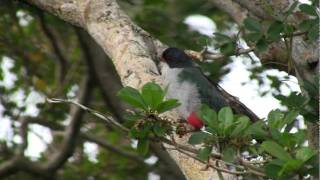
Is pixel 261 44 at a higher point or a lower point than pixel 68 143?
higher

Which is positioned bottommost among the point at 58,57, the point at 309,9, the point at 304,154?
the point at 58,57

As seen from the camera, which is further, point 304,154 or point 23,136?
point 23,136

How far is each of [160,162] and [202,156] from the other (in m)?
3.68

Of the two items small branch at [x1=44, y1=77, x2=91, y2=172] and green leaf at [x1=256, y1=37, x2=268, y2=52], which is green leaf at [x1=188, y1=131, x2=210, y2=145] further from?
small branch at [x1=44, y1=77, x2=91, y2=172]

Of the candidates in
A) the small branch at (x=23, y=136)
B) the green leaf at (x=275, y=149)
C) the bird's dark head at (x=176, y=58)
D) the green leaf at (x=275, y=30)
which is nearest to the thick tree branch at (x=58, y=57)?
the small branch at (x=23, y=136)

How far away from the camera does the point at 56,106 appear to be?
6.28m

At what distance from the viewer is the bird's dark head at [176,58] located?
3666 millimetres

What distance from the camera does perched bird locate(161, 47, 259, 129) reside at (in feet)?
11.3

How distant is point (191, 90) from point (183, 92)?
0.14 ft

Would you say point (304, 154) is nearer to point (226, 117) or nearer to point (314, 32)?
point (226, 117)

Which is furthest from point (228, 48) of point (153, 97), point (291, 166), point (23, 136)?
point (23, 136)

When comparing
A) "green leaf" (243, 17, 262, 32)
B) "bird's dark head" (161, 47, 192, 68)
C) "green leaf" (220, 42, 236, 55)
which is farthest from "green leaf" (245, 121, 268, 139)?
"bird's dark head" (161, 47, 192, 68)

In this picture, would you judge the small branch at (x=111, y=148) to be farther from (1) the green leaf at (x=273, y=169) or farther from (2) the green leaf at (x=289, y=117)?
(1) the green leaf at (x=273, y=169)

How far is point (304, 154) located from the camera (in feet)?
7.02
